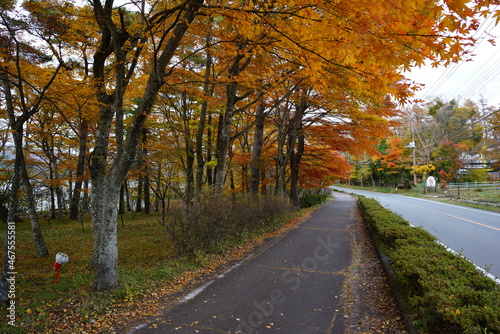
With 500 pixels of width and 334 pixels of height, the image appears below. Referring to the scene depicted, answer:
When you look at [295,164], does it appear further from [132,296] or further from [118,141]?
[132,296]

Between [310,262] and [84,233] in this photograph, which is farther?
[84,233]

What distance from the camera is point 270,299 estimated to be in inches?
159

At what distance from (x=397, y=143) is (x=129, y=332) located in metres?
42.7

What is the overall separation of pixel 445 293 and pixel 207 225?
4.62 metres

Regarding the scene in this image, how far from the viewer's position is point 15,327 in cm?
317

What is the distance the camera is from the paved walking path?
329 cm

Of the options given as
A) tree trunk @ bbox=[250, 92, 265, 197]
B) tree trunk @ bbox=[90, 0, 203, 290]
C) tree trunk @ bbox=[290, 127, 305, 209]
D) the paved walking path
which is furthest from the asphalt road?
tree trunk @ bbox=[290, 127, 305, 209]

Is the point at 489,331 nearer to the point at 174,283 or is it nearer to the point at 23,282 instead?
the point at 174,283

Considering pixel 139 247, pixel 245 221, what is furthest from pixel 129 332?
pixel 139 247

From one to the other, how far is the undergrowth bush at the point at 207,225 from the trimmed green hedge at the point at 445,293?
Answer: 3.84m

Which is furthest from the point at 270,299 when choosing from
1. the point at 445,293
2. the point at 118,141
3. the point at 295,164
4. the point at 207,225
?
the point at 295,164

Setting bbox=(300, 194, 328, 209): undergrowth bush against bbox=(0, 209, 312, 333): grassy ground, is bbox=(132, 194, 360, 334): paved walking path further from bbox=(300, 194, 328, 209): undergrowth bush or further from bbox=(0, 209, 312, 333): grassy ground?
bbox=(300, 194, 328, 209): undergrowth bush

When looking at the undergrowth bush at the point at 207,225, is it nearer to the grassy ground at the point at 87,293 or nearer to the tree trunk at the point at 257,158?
the grassy ground at the point at 87,293

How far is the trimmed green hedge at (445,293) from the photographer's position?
7.86ft
